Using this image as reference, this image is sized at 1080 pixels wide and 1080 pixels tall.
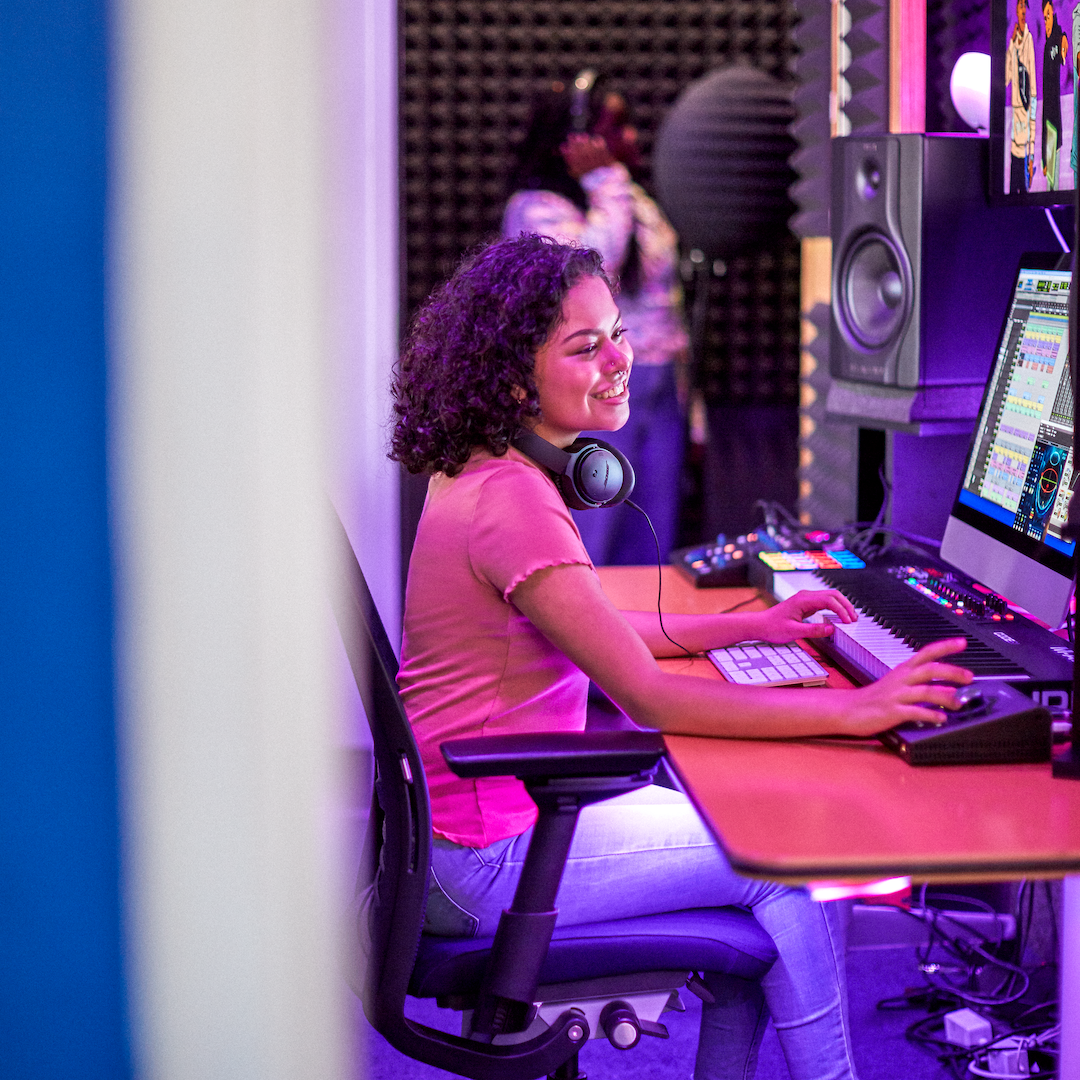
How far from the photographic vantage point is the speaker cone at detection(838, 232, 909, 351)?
6.54 ft

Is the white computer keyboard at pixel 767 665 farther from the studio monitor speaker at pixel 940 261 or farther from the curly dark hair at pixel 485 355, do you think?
the studio monitor speaker at pixel 940 261

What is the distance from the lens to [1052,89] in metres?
1.63

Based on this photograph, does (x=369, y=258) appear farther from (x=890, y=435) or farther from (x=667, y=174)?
(x=667, y=174)

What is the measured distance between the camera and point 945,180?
190 centimetres

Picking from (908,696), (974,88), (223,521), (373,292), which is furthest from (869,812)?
(373,292)

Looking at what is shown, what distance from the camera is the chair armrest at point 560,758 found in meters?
1.12

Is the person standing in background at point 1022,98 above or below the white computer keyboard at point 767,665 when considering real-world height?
above

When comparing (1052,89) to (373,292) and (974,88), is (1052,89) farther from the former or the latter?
(373,292)

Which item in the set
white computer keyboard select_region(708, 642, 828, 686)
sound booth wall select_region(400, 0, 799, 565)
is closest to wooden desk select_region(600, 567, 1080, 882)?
white computer keyboard select_region(708, 642, 828, 686)

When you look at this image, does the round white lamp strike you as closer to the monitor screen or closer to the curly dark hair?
the monitor screen

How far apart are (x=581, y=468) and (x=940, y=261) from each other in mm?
785

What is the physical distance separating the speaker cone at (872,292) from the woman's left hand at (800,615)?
63 cm

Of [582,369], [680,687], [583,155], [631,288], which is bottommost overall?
[680,687]

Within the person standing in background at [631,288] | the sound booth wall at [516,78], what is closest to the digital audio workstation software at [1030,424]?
the person standing in background at [631,288]
